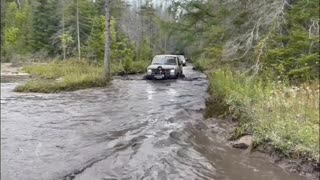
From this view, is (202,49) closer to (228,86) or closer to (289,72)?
(228,86)

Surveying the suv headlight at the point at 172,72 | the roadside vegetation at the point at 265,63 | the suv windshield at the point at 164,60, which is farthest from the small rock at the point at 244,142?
the suv headlight at the point at 172,72

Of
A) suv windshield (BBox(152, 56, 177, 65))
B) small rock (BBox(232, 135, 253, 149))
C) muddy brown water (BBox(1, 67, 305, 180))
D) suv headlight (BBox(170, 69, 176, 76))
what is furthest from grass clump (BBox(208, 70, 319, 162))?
suv headlight (BBox(170, 69, 176, 76))

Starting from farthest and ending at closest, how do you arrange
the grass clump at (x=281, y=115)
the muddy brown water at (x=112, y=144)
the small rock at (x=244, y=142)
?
the small rock at (x=244, y=142) → the grass clump at (x=281, y=115) → the muddy brown water at (x=112, y=144)

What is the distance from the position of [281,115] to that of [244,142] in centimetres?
83

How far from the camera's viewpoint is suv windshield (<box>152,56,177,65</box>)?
44.0ft

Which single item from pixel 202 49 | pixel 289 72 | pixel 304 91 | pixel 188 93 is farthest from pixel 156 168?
pixel 202 49

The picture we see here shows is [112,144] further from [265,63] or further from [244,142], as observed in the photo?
[265,63]

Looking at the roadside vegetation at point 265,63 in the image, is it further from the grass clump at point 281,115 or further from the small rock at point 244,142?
the small rock at point 244,142

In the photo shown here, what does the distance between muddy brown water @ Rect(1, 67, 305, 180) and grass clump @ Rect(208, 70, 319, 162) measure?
392 mm

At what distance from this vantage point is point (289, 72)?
8.55 metres

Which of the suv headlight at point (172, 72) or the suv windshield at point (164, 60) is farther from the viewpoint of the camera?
the suv headlight at point (172, 72)

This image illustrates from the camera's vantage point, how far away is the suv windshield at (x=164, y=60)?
44.0ft

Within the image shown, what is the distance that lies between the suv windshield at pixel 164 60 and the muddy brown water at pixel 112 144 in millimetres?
3290

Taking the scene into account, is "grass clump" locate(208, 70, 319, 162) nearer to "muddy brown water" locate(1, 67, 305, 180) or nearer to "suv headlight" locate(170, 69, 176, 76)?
"muddy brown water" locate(1, 67, 305, 180)
